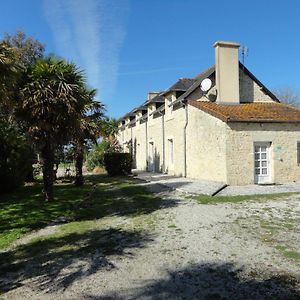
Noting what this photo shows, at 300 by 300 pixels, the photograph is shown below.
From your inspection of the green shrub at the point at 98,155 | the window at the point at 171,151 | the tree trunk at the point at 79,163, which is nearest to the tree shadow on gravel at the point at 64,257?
the tree trunk at the point at 79,163

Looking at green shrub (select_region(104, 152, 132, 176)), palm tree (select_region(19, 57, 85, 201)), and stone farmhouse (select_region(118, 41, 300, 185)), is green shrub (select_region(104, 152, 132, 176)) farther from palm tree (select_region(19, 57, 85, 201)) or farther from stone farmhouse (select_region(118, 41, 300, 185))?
palm tree (select_region(19, 57, 85, 201))

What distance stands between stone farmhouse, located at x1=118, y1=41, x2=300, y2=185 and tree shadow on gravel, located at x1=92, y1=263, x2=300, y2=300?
455 inches

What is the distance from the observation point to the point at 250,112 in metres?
18.2

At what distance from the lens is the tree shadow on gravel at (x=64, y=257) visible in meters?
5.57

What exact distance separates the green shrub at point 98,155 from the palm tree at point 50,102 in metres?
19.4

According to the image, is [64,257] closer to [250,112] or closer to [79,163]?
[79,163]

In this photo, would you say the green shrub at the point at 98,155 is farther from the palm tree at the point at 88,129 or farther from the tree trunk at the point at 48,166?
the tree trunk at the point at 48,166

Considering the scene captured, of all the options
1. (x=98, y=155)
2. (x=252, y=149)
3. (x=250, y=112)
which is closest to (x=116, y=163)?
(x=98, y=155)

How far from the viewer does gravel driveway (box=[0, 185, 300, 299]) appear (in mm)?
4938

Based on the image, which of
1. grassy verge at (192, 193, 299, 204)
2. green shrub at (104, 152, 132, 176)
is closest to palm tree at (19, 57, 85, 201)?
grassy verge at (192, 193, 299, 204)

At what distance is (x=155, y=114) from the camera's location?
1098 inches

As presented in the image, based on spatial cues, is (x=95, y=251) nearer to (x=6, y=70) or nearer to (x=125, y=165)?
(x=6, y=70)

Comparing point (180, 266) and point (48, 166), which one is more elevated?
point (48, 166)

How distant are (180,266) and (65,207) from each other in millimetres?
6952
